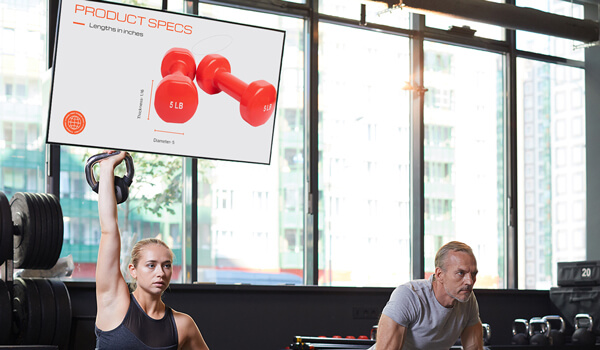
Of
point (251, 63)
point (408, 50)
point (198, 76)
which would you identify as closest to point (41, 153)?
point (198, 76)

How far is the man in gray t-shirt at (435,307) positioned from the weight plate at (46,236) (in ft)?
7.13

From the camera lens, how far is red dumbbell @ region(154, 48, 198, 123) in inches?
208

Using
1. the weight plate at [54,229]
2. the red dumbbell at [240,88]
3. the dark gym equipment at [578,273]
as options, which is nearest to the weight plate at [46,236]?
the weight plate at [54,229]

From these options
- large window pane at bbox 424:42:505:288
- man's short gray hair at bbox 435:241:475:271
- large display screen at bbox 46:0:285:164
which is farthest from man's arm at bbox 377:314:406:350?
large window pane at bbox 424:42:505:288

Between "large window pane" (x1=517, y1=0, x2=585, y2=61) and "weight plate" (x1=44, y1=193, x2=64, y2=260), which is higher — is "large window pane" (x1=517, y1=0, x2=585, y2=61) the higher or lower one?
the higher one

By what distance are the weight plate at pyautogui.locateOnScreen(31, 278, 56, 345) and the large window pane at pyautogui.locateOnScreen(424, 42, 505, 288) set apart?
3518 mm

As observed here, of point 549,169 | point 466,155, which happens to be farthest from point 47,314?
point 549,169

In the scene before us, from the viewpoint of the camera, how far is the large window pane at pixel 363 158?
6527mm

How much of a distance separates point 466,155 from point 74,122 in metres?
3.74

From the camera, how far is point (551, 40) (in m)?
7.67

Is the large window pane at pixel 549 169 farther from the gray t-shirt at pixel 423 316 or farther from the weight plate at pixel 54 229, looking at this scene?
the weight plate at pixel 54 229

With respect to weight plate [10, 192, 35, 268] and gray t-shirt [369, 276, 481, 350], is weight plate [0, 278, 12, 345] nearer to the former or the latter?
weight plate [10, 192, 35, 268]

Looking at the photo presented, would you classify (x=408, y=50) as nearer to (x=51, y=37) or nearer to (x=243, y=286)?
(x=243, y=286)

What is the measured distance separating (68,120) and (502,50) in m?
4.29
